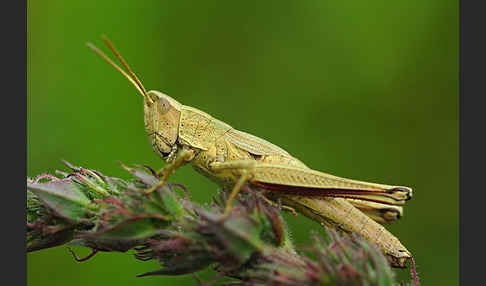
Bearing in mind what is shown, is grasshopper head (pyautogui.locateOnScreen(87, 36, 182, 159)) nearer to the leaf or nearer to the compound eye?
the compound eye

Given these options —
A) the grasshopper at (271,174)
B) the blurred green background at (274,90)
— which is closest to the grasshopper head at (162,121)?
the grasshopper at (271,174)

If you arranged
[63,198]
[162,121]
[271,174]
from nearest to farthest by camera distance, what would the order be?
[63,198] → [271,174] → [162,121]

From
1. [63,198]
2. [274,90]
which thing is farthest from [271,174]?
[274,90]

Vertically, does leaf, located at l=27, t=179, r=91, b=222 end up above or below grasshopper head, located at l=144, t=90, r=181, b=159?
below

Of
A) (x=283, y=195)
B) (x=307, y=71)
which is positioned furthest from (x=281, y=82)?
(x=283, y=195)

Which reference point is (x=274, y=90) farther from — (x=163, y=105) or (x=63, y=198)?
(x=63, y=198)

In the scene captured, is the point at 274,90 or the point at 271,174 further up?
the point at 274,90

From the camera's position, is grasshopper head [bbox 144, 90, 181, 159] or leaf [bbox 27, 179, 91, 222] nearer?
leaf [bbox 27, 179, 91, 222]

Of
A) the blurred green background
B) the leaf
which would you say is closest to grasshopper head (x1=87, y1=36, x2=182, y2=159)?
the blurred green background
